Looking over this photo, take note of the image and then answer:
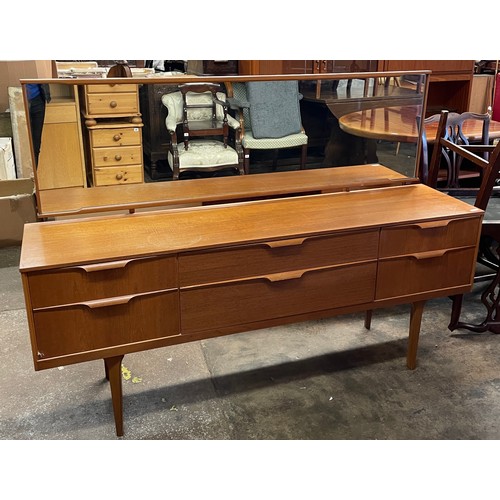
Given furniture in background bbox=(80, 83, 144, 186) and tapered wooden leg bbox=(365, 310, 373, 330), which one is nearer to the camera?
furniture in background bbox=(80, 83, 144, 186)

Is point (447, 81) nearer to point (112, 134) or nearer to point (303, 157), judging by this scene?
point (303, 157)

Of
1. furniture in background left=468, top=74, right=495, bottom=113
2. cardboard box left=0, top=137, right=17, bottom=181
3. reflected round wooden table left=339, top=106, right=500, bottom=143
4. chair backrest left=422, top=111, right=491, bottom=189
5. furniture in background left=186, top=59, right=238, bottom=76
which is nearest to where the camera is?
reflected round wooden table left=339, top=106, right=500, bottom=143

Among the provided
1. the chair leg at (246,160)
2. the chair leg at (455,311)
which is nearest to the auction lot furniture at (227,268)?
the chair leg at (246,160)

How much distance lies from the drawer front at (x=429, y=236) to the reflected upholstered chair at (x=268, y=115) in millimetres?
517

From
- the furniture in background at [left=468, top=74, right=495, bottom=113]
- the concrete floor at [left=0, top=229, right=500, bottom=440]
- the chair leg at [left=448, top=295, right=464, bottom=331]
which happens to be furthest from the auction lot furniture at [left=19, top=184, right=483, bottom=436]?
the furniture in background at [left=468, top=74, right=495, bottom=113]

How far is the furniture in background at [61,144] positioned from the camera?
6.14 ft

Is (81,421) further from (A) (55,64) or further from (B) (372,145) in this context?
(A) (55,64)

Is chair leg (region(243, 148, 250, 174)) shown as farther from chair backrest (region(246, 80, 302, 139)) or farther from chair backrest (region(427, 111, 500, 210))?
chair backrest (region(427, 111, 500, 210))

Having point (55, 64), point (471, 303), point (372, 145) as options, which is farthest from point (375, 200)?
point (55, 64)

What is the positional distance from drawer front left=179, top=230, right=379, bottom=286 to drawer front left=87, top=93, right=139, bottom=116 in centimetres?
61

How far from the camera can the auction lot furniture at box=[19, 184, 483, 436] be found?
1636 mm

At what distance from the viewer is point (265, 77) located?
6.79 ft

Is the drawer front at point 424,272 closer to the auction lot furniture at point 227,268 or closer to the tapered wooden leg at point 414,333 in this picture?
the auction lot furniture at point 227,268

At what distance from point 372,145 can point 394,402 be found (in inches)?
40.5
